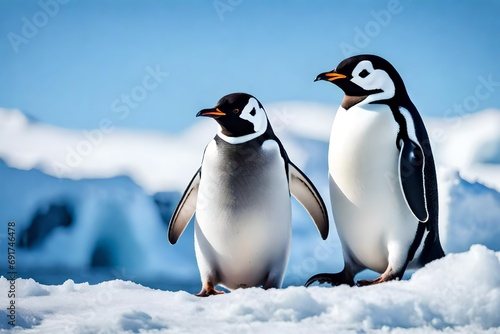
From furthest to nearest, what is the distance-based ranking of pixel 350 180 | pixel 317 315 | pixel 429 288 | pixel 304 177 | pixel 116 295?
pixel 304 177 → pixel 350 180 → pixel 116 295 → pixel 429 288 → pixel 317 315

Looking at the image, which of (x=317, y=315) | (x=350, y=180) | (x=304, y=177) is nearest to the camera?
(x=317, y=315)

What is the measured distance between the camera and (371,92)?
10.8 ft

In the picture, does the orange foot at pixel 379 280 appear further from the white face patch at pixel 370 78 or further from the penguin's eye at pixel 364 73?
the penguin's eye at pixel 364 73

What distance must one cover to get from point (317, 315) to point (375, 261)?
0.93m

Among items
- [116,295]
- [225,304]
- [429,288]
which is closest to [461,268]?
[429,288]

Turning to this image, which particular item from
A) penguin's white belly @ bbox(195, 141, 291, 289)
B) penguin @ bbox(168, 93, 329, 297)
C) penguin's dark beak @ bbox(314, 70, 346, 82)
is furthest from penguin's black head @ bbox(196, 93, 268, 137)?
penguin's dark beak @ bbox(314, 70, 346, 82)

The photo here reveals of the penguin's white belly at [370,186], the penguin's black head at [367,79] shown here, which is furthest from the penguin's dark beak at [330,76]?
the penguin's white belly at [370,186]

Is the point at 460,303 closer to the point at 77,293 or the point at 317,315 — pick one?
the point at 317,315

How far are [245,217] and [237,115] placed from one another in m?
0.48

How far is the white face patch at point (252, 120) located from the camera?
325cm

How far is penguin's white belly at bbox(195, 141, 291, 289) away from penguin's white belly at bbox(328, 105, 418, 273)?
283 mm

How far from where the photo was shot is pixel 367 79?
3.29 m

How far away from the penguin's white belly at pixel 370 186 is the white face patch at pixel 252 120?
14.1 inches

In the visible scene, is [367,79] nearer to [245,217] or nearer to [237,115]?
[237,115]
